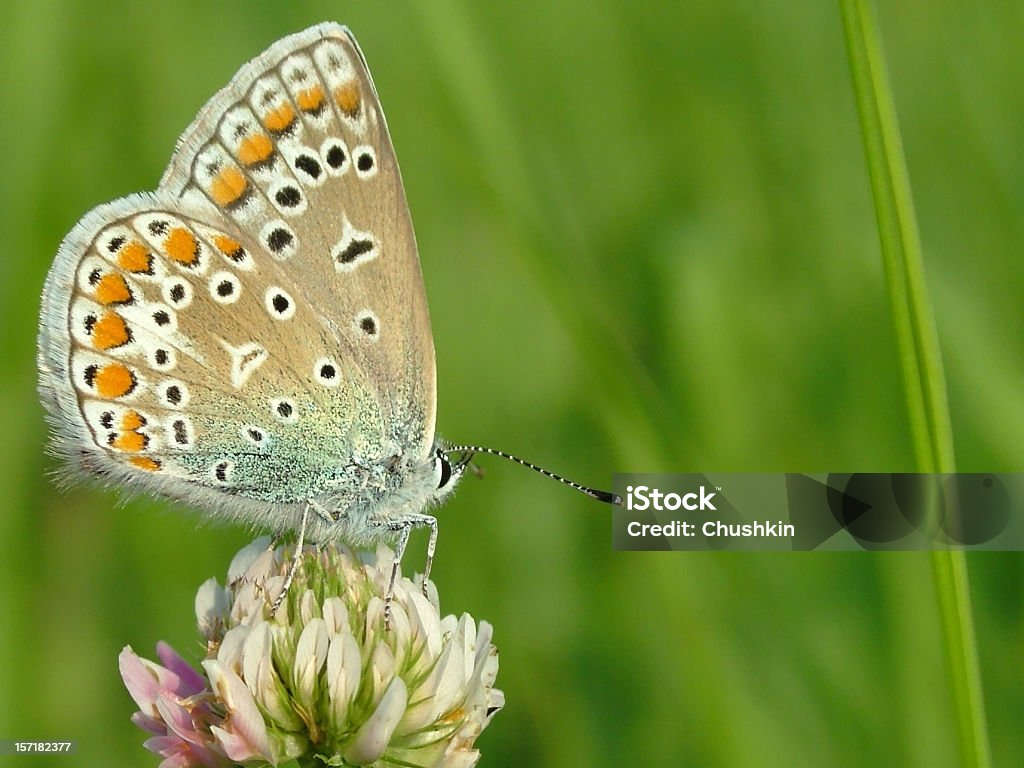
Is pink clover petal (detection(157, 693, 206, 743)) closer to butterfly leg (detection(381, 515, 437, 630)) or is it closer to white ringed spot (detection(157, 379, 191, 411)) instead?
butterfly leg (detection(381, 515, 437, 630))

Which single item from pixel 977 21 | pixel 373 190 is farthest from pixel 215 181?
pixel 977 21

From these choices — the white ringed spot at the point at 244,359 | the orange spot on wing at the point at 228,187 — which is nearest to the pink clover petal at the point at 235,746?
the white ringed spot at the point at 244,359

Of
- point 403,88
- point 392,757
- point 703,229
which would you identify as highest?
point 403,88

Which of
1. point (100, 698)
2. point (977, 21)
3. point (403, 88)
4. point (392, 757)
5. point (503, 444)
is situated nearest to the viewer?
point (392, 757)

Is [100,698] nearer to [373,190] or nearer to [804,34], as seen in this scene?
[373,190]

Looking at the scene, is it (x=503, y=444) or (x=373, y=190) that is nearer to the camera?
(x=373, y=190)

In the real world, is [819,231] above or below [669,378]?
above

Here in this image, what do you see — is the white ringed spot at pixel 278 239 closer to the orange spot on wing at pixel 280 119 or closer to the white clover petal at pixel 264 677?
the orange spot on wing at pixel 280 119
